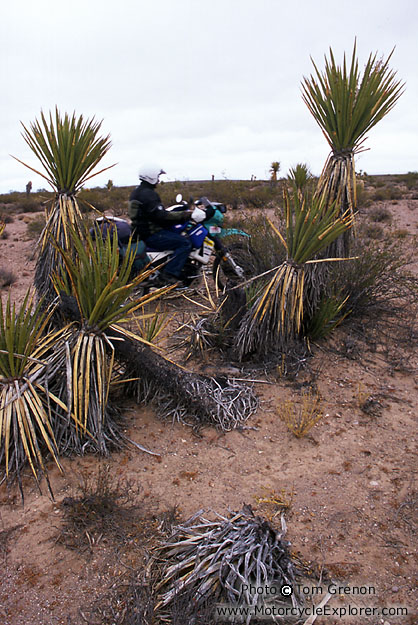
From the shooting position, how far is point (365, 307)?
4.80 meters

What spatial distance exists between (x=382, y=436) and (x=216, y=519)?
139 cm

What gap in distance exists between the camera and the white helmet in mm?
5082

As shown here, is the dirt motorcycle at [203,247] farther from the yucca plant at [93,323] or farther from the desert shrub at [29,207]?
the desert shrub at [29,207]

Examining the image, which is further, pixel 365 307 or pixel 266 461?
pixel 365 307

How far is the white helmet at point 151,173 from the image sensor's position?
5082 millimetres

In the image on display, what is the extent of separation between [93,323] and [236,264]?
9.63 ft

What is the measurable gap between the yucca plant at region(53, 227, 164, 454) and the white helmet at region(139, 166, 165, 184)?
7.57 ft

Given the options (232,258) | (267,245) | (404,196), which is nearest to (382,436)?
(267,245)

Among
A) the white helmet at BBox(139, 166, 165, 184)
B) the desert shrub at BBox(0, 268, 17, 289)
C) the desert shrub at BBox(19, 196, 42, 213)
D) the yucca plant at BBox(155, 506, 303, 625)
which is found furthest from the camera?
the desert shrub at BBox(19, 196, 42, 213)

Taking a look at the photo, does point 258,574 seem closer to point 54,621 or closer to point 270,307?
point 54,621

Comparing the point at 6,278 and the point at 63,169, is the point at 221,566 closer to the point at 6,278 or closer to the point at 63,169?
the point at 63,169

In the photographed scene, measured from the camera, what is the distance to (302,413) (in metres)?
3.29

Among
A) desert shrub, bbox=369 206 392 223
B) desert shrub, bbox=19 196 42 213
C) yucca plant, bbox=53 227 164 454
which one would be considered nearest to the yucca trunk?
yucca plant, bbox=53 227 164 454

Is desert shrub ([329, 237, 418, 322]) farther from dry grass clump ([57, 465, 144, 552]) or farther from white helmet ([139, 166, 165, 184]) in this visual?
dry grass clump ([57, 465, 144, 552])
